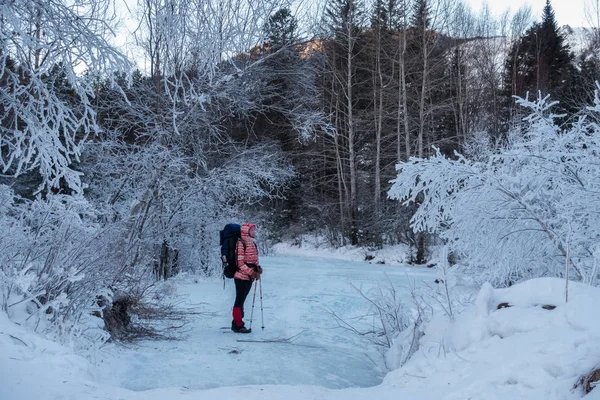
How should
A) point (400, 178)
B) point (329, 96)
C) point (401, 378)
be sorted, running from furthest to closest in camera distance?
point (329, 96) → point (400, 178) → point (401, 378)

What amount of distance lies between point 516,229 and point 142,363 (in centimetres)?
434

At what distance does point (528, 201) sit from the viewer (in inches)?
208

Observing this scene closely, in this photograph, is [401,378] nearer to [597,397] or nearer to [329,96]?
[597,397]

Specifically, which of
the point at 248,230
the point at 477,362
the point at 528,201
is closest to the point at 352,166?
the point at 248,230

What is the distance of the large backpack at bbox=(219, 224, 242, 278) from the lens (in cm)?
698

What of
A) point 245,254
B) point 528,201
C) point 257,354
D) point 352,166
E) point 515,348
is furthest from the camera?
point 352,166

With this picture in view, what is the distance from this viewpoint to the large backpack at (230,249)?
6.98 metres

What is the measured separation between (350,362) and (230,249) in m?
2.48

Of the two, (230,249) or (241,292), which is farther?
(230,249)

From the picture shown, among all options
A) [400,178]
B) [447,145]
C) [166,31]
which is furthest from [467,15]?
[166,31]

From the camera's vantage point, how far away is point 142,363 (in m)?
5.03

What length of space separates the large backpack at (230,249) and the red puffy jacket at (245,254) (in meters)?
0.10

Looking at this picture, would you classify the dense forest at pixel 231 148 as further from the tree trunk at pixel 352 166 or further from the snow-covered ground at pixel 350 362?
the snow-covered ground at pixel 350 362

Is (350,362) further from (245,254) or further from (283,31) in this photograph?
(283,31)
